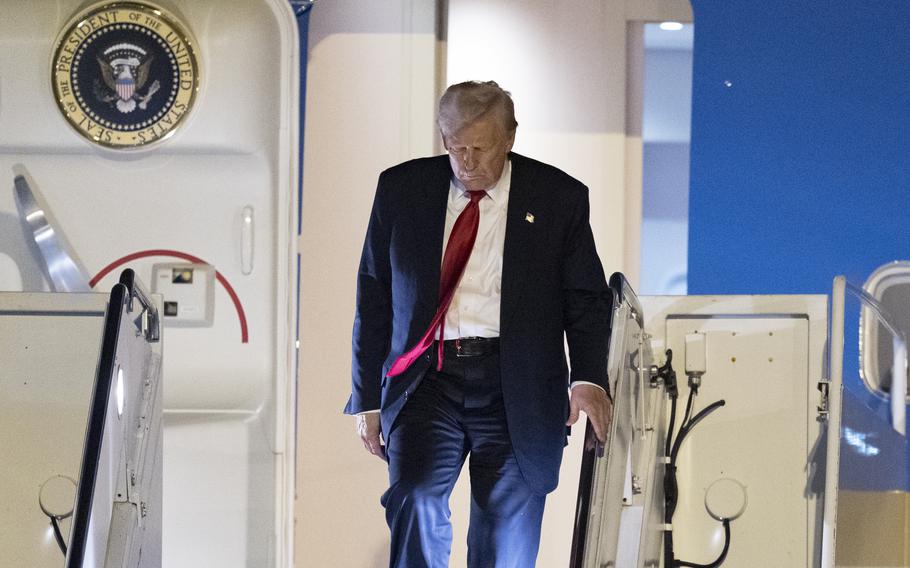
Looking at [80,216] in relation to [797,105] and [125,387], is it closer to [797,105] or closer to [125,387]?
[125,387]

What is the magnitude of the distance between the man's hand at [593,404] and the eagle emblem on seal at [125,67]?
1804 millimetres

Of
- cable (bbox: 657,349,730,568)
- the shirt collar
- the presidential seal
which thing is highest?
the presidential seal

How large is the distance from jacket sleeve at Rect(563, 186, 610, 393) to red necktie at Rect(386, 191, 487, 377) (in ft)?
0.83

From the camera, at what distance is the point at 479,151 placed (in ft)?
11.8

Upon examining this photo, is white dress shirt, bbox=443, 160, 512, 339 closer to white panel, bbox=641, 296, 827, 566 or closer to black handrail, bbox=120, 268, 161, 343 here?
black handrail, bbox=120, 268, 161, 343

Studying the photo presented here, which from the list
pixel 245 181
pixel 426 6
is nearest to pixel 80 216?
pixel 245 181

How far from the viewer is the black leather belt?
3.60 meters

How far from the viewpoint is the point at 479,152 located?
3592 mm

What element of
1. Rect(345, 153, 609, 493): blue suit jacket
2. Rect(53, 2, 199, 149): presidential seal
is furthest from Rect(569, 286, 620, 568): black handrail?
Rect(53, 2, 199, 149): presidential seal

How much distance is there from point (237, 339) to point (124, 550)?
1.59 m

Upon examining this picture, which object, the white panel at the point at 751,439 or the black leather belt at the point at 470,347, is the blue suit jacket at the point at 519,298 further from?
the white panel at the point at 751,439

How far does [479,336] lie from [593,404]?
0.33m

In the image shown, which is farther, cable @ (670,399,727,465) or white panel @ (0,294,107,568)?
cable @ (670,399,727,465)

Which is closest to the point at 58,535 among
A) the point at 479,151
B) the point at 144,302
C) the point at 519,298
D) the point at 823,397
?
the point at 144,302
